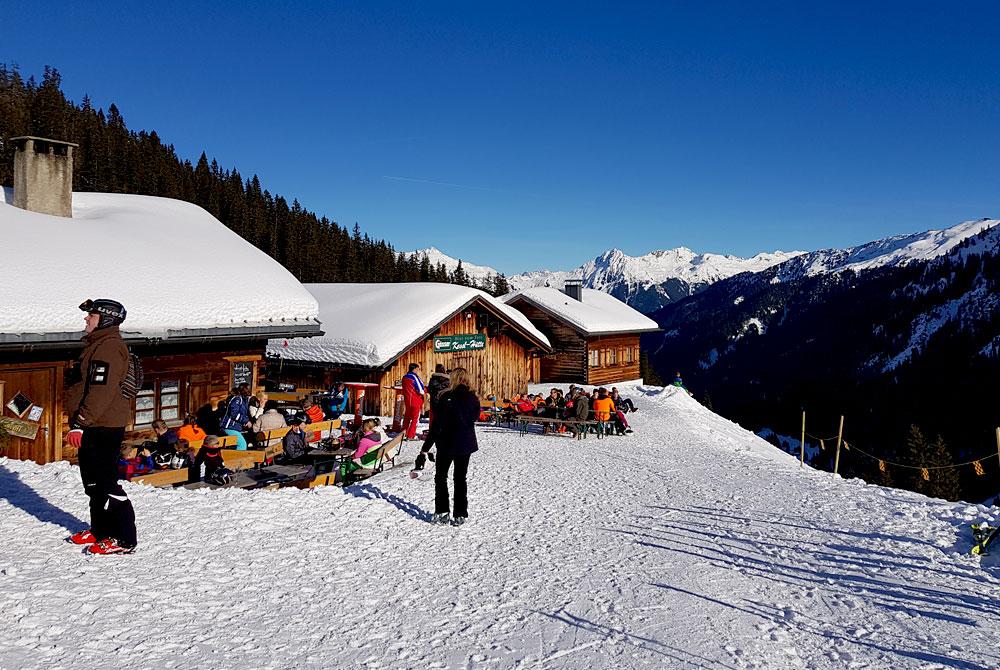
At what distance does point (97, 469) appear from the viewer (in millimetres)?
5516

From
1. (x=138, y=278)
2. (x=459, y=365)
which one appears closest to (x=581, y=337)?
(x=459, y=365)

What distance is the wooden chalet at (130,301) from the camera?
37.0 feet

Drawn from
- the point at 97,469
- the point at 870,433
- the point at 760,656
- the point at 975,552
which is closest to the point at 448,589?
the point at 760,656

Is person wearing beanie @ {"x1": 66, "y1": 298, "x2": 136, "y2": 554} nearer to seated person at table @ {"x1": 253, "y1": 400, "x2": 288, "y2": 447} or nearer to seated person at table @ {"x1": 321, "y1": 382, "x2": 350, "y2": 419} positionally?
seated person at table @ {"x1": 253, "y1": 400, "x2": 288, "y2": 447}

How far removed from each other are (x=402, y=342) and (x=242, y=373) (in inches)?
261

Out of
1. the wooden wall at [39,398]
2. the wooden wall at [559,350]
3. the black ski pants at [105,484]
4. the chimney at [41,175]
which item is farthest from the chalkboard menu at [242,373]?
the wooden wall at [559,350]

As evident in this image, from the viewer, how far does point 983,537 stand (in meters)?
8.44

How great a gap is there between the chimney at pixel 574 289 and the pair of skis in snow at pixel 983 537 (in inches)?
1320

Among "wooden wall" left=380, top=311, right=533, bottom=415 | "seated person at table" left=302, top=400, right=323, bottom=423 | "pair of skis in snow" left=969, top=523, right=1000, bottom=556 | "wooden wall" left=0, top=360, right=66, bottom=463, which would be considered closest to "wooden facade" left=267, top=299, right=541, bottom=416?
"wooden wall" left=380, top=311, right=533, bottom=415

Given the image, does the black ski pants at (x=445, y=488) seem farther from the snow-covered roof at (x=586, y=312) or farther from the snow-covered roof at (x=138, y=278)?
the snow-covered roof at (x=586, y=312)

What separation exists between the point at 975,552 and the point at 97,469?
991 cm

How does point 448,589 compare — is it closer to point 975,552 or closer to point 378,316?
point 975,552

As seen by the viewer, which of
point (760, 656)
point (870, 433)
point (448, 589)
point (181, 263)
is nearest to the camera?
point (760, 656)

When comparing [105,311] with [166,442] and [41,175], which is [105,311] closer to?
[166,442]
